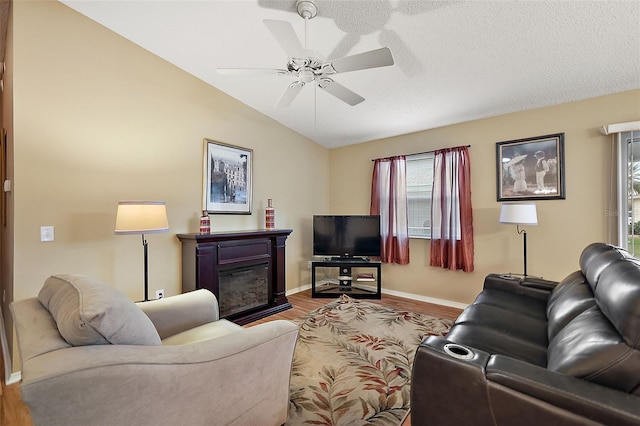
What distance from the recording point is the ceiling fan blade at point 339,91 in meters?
2.13

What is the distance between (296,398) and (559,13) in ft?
10.5

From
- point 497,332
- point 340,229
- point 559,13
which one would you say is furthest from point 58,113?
point 559,13

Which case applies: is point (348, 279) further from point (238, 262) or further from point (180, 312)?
point (180, 312)

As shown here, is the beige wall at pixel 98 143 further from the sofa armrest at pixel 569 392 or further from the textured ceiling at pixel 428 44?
the sofa armrest at pixel 569 392

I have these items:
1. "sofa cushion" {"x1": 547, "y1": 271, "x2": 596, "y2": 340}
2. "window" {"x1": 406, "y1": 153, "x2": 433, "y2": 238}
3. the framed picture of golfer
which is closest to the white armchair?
"sofa cushion" {"x1": 547, "y1": 271, "x2": 596, "y2": 340}

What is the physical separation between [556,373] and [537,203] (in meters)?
2.90

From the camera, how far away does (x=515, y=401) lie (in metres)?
1.00

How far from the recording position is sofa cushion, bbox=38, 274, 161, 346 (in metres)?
1.01

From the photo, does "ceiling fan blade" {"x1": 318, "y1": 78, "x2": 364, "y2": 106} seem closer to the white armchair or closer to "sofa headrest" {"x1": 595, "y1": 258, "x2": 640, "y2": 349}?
the white armchair

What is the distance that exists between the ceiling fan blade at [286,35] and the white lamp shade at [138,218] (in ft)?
5.46

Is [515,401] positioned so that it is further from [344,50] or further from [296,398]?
[344,50]

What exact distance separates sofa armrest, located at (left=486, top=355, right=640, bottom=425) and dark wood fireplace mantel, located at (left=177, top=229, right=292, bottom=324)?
2664 millimetres

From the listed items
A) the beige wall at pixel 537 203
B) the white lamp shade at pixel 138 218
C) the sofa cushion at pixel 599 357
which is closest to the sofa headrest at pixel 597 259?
the sofa cushion at pixel 599 357

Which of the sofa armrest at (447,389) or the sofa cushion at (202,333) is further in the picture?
the sofa cushion at (202,333)
